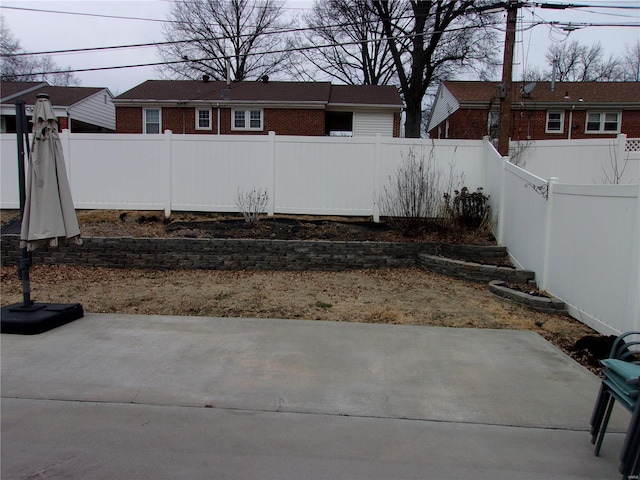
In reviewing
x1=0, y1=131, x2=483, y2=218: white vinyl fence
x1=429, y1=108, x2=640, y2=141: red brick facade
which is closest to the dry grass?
x1=0, y1=131, x2=483, y2=218: white vinyl fence

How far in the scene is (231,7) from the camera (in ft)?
111

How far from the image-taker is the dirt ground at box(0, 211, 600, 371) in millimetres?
6414

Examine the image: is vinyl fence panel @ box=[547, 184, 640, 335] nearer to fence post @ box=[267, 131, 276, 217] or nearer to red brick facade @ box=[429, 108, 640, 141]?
fence post @ box=[267, 131, 276, 217]

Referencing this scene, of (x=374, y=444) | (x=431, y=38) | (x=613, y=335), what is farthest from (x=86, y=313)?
(x=431, y=38)

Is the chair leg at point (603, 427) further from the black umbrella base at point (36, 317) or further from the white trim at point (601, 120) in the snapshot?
the white trim at point (601, 120)

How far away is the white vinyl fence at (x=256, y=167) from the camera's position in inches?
424

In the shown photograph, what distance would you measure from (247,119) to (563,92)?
1758cm

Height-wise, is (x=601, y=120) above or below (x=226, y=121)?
above

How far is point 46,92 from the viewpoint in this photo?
26.8 metres

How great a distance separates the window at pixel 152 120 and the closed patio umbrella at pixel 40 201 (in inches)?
720

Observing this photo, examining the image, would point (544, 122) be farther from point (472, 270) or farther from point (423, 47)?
point (472, 270)

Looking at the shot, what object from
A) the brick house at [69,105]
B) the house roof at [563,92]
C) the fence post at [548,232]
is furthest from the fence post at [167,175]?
the house roof at [563,92]

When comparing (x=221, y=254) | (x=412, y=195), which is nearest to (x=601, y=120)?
(x=412, y=195)

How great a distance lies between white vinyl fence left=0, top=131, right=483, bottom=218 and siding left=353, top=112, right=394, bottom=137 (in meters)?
12.2
